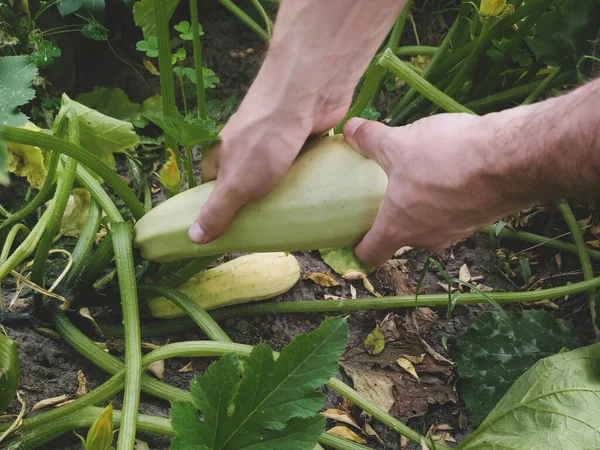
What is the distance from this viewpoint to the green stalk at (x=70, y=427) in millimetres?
1094

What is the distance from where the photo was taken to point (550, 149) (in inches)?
34.9

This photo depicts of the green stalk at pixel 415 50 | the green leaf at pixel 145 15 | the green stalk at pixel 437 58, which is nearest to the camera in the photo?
the green leaf at pixel 145 15

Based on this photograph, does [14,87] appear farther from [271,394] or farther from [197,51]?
[271,394]

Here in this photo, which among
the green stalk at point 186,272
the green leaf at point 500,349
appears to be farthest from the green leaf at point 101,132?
the green leaf at point 500,349

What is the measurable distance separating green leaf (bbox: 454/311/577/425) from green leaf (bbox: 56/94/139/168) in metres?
0.92

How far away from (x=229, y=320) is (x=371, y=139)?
62 cm

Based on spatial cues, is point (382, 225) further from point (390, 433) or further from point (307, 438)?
point (390, 433)

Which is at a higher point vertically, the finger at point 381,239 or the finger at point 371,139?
the finger at point 371,139

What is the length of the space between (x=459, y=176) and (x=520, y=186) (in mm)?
90

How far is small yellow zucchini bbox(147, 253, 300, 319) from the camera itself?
1429 millimetres

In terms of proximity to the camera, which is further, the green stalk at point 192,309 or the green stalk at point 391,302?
the green stalk at point 391,302

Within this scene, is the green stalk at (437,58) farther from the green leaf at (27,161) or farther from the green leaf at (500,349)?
the green leaf at (27,161)

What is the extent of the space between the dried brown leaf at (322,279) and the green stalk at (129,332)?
0.55 m

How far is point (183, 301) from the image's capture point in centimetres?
130
